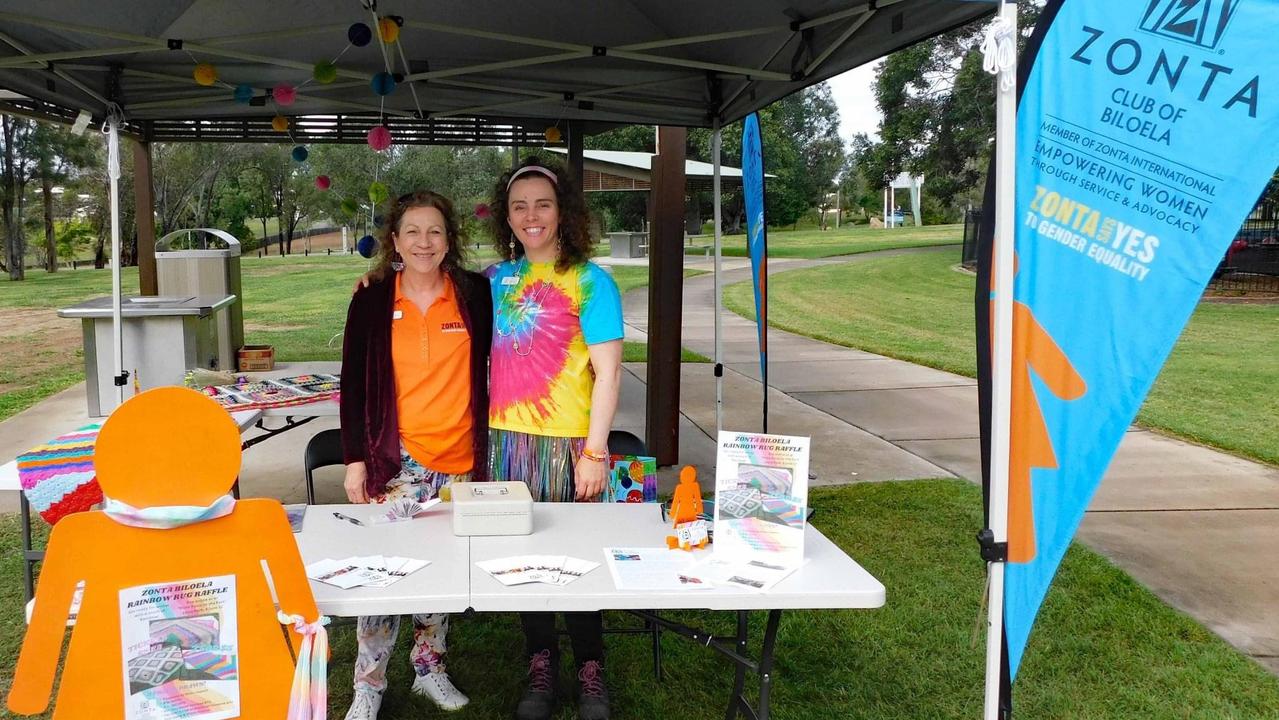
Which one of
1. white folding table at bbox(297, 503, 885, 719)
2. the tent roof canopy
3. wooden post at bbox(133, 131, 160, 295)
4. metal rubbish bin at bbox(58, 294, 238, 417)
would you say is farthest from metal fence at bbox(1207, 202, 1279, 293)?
white folding table at bbox(297, 503, 885, 719)

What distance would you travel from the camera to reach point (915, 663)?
3.22 m

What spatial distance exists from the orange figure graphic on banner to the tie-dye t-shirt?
0.99 meters

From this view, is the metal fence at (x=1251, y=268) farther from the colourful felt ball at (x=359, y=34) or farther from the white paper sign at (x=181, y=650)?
the white paper sign at (x=181, y=650)

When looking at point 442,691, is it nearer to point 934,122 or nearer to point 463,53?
point 463,53

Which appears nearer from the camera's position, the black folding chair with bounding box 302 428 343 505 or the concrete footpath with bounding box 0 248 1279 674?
the black folding chair with bounding box 302 428 343 505

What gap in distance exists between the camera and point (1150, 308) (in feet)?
6.04

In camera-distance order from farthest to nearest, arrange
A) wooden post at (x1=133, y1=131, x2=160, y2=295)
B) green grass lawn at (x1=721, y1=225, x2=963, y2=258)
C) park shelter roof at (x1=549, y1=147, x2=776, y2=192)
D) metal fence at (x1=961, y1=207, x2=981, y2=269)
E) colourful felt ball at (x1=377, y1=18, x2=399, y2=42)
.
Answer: green grass lawn at (x1=721, y1=225, x2=963, y2=258), metal fence at (x1=961, y1=207, x2=981, y2=269), park shelter roof at (x1=549, y1=147, x2=776, y2=192), wooden post at (x1=133, y1=131, x2=160, y2=295), colourful felt ball at (x1=377, y1=18, x2=399, y2=42)

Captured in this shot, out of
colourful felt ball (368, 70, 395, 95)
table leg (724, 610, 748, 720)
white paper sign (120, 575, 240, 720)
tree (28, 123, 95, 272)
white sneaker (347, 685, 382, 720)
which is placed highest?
tree (28, 123, 95, 272)

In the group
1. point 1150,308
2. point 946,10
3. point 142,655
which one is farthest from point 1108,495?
point 142,655

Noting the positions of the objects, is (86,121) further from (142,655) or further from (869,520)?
(869,520)

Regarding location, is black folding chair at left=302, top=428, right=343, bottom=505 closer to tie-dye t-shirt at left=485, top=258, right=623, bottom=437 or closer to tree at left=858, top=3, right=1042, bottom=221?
tie-dye t-shirt at left=485, top=258, right=623, bottom=437

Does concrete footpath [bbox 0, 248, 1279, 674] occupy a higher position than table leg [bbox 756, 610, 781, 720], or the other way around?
table leg [bbox 756, 610, 781, 720]

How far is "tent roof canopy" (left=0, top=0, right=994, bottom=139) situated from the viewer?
133 inches

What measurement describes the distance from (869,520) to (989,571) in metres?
2.69
